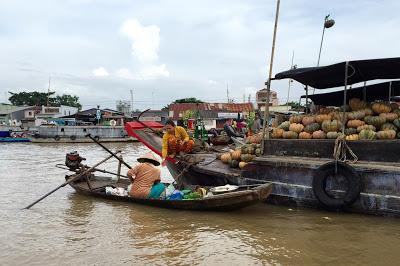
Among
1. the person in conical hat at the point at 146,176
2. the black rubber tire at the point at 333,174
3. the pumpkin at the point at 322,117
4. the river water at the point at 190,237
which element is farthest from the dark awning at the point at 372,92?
the person in conical hat at the point at 146,176

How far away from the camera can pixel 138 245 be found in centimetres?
540

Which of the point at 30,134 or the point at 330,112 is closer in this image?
the point at 330,112

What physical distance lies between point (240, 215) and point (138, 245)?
2.06 metres

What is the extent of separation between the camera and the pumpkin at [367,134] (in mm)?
6398

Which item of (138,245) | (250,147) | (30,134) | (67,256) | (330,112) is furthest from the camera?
(30,134)

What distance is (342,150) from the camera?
6504 millimetres

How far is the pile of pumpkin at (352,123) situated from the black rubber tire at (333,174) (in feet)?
2.06

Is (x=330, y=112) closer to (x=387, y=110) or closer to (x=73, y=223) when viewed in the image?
(x=387, y=110)

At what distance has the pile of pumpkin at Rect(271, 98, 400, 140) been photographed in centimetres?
644

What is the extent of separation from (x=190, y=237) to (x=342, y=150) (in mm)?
2942

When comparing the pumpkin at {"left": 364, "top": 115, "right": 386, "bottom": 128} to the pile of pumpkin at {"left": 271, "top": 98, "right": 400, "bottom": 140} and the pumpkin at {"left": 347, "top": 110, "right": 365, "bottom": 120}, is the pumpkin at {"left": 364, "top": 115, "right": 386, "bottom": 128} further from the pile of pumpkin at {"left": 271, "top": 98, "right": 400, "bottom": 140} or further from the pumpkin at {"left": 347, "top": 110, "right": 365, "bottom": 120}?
the pumpkin at {"left": 347, "top": 110, "right": 365, "bottom": 120}

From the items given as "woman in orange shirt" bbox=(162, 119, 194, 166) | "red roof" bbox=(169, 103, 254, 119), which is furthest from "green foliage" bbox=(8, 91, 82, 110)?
"woman in orange shirt" bbox=(162, 119, 194, 166)

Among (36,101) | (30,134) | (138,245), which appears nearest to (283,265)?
(138,245)

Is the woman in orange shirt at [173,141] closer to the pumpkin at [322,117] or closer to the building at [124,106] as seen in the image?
the pumpkin at [322,117]
